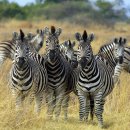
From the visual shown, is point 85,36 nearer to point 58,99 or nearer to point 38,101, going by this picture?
point 58,99

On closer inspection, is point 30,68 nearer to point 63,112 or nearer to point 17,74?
point 17,74

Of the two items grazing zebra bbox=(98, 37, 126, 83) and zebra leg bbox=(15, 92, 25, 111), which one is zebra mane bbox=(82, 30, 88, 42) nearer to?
zebra leg bbox=(15, 92, 25, 111)

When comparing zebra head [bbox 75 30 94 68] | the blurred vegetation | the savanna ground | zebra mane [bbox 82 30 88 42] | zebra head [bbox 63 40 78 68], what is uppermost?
the blurred vegetation

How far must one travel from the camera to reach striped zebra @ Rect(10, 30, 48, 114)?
10.3 metres

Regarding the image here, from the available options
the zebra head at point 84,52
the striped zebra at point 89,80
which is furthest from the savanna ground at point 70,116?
the zebra head at point 84,52

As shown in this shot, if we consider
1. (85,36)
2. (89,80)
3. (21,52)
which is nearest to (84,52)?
(85,36)

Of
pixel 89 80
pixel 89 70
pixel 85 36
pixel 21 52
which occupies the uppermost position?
pixel 85 36

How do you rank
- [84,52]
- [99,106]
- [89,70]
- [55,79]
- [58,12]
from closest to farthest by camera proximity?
[84,52] < [89,70] < [99,106] < [55,79] < [58,12]

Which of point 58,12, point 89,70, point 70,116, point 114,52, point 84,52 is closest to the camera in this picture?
point 84,52

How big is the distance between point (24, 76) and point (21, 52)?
0.49m

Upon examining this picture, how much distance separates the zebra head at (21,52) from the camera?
10203 millimetres

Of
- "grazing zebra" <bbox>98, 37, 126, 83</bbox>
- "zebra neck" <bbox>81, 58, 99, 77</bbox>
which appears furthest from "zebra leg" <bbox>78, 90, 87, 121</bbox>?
→ "grazing zebra" <bbox>98, 37, 126, 83</bbox>

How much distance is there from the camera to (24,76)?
1040cm

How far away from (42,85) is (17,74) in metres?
0.65
